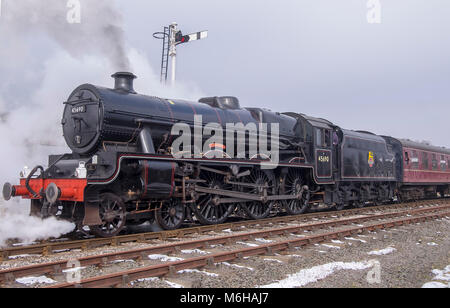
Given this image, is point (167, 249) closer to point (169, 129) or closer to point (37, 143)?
point (169, 129)

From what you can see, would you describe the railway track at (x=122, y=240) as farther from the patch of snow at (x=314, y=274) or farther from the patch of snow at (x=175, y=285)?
the patch of snow at (x=314, y=274)

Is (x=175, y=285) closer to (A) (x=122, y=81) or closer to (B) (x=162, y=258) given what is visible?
(B) (x=162, y=258)

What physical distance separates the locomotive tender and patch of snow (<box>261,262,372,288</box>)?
11.8 feet

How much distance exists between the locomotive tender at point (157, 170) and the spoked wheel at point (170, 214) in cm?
2

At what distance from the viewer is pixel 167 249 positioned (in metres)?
6.55

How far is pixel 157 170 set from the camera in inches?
314

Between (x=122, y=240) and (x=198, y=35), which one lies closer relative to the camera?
(x=122, y=240)

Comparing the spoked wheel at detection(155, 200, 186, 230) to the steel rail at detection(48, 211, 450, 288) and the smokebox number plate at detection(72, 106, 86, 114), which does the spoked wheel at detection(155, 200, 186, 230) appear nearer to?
the smokebox number plate at detection(72, 106, 86, 114)

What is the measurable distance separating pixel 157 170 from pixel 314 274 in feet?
12.7

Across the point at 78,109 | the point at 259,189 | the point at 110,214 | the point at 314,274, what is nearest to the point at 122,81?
the point at 78,109

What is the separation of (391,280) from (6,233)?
21.7 feet

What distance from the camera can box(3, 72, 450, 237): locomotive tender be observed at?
7.58 m

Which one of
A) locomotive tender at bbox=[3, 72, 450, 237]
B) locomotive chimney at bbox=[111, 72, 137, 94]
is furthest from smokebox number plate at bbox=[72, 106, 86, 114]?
locomotive chimney at bbox=[111, 72, 137, 94]
